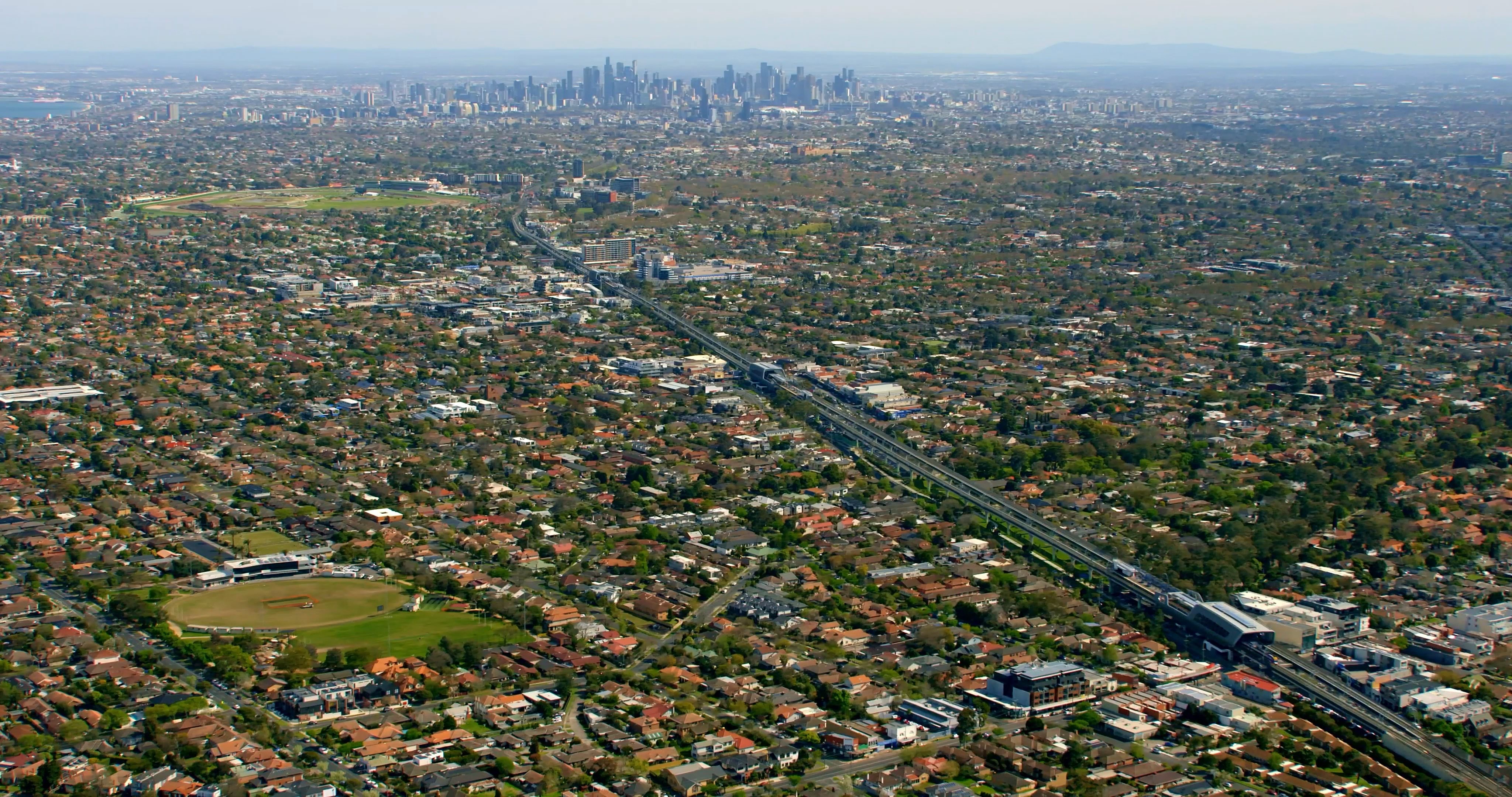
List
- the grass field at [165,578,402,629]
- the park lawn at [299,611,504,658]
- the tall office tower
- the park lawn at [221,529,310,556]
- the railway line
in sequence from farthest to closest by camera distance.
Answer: the tall office tower → the park lawn at [221,529,310,556] → the grass field at [165,578,402,629] → the park lawn at [299,611,504,658] → the railway line

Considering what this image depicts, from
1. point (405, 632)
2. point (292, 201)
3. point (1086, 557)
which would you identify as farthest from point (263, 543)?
point (292, 201)

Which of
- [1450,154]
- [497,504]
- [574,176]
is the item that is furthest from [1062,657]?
[1450,154]

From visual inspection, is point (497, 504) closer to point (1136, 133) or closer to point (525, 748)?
point (525, 748)

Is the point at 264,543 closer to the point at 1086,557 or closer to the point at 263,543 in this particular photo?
the point at 263,543

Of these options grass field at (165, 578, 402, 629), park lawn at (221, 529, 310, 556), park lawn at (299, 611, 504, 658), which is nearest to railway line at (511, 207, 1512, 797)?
park lawn at (299, 611, 504, 658)

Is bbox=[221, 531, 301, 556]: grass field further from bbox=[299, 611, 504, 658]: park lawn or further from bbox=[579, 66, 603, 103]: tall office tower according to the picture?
bbox=[579, 66, 603, 103]: tall office tower

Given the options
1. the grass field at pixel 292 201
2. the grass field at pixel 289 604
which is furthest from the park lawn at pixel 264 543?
the grass field at pixel 292 201

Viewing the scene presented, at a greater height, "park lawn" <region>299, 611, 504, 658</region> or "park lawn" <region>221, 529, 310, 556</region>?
"park lawn" <region>299, 611, 504, 658</region>
